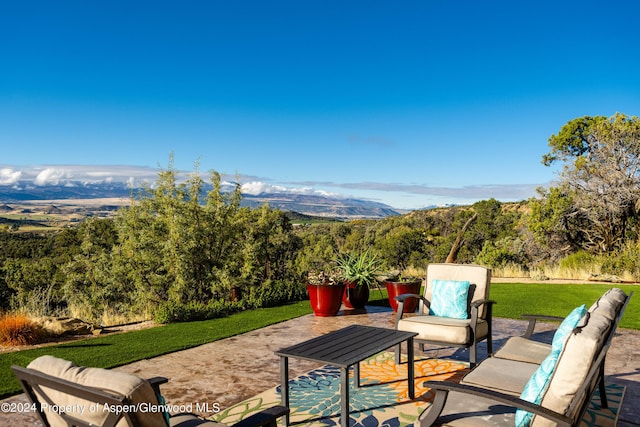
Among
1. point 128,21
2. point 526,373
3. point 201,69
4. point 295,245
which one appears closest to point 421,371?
point 526,373

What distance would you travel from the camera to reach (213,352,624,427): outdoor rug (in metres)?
3.39

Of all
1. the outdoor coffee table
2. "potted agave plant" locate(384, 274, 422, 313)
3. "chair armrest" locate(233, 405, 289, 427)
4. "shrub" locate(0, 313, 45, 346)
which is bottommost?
"shrub" locate(0, 313, 45, 346)

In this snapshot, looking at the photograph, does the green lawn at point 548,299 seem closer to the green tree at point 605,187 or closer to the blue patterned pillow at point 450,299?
the blue patterned pillow at point 450,299

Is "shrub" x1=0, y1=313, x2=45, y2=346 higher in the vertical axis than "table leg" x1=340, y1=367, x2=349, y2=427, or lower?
lower

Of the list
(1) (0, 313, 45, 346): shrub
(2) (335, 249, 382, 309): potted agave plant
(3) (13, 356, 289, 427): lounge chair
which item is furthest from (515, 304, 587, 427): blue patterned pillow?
(1) (0, 313, 45, 346): shrub

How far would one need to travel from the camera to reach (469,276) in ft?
17.1

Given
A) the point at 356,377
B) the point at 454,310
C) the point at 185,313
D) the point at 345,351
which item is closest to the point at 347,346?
the point at 345,351

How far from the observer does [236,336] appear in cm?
611

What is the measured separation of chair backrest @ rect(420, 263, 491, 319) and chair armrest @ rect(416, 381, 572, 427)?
2699 millimetres

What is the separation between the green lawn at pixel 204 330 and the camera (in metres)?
5.08

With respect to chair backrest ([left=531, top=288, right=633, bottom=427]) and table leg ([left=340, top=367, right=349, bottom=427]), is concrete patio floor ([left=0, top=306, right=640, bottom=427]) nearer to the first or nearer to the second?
table leg ([left=340, top=367, right=349, bottom=427])

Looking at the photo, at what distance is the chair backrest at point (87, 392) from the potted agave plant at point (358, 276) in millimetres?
5939

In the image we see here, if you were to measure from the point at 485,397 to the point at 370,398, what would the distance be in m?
1.93

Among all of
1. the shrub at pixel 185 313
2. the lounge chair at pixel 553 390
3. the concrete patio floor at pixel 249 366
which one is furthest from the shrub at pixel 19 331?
the lounge chair at pixel 553 390
